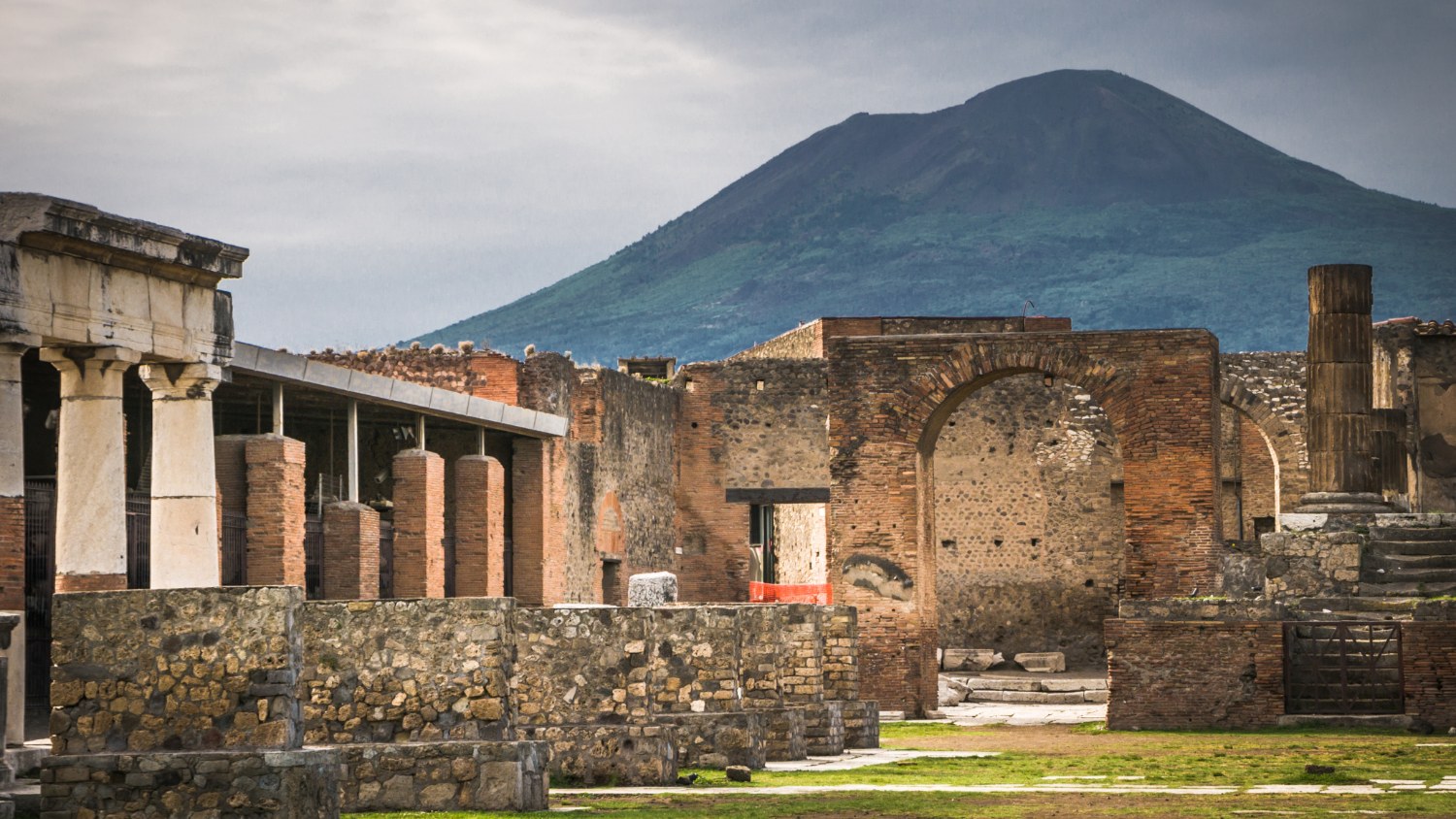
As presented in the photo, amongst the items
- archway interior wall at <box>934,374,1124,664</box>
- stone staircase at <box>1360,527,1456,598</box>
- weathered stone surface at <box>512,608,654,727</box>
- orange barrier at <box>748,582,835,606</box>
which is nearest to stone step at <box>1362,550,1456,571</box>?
stone staircase at <box>1360,527,1456,598</box>

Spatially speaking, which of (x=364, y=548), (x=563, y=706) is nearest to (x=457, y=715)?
(x=563, y=706)

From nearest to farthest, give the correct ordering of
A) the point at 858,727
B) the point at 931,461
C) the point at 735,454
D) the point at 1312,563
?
the point at 858,727, the point at 1312,563, the point at 931,461, the point at 735,454

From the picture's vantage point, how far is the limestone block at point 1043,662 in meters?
35.6

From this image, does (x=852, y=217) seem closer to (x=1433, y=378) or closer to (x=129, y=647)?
(x=1433, y=378)

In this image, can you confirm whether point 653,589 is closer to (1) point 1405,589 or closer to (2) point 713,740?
(2) point 713,740

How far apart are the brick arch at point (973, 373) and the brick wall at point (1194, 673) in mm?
4543

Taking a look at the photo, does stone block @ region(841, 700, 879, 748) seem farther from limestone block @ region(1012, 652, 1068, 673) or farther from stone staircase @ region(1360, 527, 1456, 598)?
limestone block @ region(1012, 652, 1068, 673)

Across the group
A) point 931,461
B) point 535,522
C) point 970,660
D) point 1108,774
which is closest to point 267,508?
point 535,522

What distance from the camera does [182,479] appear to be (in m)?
21.8

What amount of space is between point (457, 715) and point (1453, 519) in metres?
17.2

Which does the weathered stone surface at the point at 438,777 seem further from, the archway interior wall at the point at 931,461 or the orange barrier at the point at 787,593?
the orange barrier at the point at 787,593

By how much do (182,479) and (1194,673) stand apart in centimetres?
1094

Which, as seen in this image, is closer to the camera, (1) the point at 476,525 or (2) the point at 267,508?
(2) the point at 267,508

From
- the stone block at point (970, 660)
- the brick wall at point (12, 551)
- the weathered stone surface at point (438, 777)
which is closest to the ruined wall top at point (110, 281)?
the brick wall at point (12, 551)
